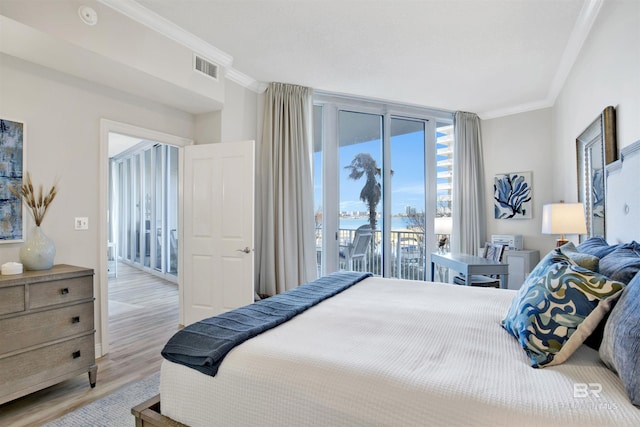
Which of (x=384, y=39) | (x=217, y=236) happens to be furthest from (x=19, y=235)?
(x=384, y=39)

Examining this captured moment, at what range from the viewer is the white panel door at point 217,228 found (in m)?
3.36

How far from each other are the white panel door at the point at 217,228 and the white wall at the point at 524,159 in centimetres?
370

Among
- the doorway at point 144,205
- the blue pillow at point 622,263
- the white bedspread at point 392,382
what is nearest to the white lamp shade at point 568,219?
the blue pillow at point 622,263

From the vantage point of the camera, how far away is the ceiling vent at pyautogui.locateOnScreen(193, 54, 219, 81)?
314 cm

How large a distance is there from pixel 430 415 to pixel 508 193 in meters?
4.73

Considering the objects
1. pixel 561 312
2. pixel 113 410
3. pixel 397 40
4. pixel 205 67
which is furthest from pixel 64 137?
pixel 561 312

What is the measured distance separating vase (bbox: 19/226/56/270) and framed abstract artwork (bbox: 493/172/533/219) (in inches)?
205

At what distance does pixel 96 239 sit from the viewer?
2.85 m

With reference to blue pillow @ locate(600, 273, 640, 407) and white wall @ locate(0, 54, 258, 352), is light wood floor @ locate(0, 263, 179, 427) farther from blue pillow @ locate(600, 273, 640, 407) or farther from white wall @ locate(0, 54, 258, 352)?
blue pillow @ locate(600, 273, 640, 407)

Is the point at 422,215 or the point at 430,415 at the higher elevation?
the point at 422,215

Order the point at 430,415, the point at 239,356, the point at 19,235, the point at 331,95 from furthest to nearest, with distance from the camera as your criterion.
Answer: the point at 331,95 → the point at 19,235 → the point at 239,356 → the point at 430,415

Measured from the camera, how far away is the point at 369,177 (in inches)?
186

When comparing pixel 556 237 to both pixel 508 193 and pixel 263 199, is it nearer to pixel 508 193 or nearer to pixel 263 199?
pixel 508 193

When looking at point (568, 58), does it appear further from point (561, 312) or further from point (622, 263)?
point (561, 312)
